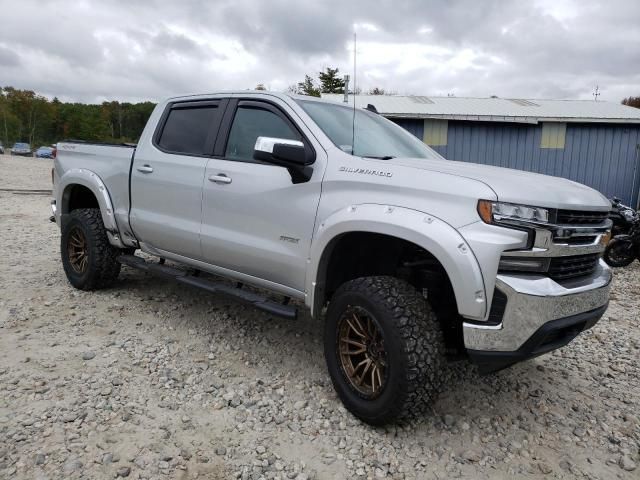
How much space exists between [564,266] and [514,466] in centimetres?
107

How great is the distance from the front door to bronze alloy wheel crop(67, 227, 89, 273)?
1860mm

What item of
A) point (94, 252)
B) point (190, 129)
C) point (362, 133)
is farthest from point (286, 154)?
point (94, 252)

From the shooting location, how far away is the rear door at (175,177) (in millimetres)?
3855

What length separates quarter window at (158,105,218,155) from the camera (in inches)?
156

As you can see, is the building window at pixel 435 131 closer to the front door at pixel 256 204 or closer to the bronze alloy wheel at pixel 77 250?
the bronze alloy wheel at pixel 77 250

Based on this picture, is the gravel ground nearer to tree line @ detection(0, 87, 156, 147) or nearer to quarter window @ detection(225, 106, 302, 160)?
quarter window @ detection(225, 106, 302, 160)

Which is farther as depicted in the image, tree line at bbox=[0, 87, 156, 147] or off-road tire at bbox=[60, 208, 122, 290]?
tree line at bbox=[0, 87, 156, 147]

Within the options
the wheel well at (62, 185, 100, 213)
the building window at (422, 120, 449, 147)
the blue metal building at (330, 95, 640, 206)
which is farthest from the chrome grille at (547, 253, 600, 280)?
the building window at (422, 120, 449, 147)

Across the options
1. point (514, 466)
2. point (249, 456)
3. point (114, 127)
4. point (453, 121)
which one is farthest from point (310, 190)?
point (114, 127)

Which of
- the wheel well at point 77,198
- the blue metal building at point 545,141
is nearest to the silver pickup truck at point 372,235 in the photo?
the wheel well at point 77,198

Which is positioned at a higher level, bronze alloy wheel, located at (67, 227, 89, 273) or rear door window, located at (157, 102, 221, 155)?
rear door window, located at (157, 102, 221, 155)

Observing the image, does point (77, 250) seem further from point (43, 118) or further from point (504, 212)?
point (43, 118)

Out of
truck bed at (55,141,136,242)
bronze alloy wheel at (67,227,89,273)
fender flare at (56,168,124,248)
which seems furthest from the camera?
bronze alloy wheel at (67,227,89,273)

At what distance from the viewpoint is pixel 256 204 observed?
3.36 m
